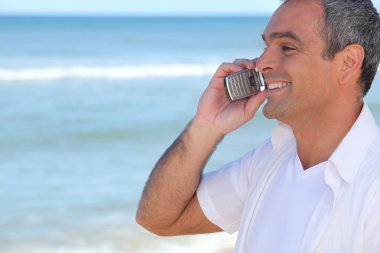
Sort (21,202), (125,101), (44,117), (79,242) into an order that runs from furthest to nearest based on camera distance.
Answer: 1. (125,101)
2. (44,117)
3. (21,202)
4. (79,242)

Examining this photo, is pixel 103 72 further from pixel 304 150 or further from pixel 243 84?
pixel 304 150

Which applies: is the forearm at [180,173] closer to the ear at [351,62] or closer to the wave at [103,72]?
the ear at [351,62]

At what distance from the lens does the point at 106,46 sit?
91.7ft

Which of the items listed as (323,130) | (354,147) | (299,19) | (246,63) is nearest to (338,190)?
(354,147)

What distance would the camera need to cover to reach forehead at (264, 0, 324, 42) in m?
2.38

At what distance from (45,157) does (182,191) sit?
19.1 ft

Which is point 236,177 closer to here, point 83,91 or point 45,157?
point 45,157

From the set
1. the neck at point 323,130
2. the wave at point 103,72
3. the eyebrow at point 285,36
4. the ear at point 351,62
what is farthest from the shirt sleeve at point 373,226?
the wave at point 103,72

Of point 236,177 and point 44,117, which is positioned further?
point 44,117

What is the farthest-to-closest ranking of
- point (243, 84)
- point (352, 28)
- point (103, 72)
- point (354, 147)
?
point (103, 72) → point (243, 84) → point (352, 28) → point (354, 147)

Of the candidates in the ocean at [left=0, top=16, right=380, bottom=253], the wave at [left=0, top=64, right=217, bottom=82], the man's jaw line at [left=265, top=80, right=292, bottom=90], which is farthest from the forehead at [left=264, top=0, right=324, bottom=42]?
the wave at [left=0, top=64, right=217, bottom=82]

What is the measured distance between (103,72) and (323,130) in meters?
16.1

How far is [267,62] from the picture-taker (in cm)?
244

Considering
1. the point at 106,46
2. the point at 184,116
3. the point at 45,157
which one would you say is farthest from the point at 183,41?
the point at 45,157
